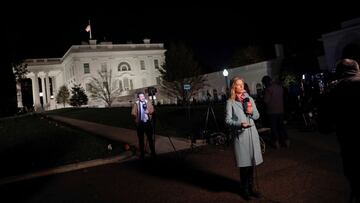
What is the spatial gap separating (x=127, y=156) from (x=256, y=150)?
6.87 m

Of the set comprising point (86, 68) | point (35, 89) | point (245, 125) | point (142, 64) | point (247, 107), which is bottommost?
point (245, 125)

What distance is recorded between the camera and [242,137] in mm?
6086

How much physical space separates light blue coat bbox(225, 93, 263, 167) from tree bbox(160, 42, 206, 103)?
52.5 meters

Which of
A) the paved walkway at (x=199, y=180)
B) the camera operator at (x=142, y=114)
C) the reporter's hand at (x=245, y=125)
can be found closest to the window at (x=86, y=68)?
the camera operator at (x=142, y=114)

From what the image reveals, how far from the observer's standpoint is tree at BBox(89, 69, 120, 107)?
73.4 metres

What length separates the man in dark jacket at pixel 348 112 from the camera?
13.4 feet

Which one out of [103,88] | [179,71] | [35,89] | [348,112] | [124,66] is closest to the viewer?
[348,112]

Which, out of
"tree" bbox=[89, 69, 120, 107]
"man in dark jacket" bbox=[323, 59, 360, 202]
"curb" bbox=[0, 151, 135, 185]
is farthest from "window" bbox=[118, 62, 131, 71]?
"man in dark jacket" bbox=[323, 59, 360, 202]

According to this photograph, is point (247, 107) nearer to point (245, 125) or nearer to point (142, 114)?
point (245, 125)

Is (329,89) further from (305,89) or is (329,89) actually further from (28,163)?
(305,89)

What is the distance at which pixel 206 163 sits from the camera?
9.76 m

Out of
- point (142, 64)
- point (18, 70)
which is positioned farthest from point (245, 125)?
point (142, 64)

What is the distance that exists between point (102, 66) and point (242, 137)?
89675mm

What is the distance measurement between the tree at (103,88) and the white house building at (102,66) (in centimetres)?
252
